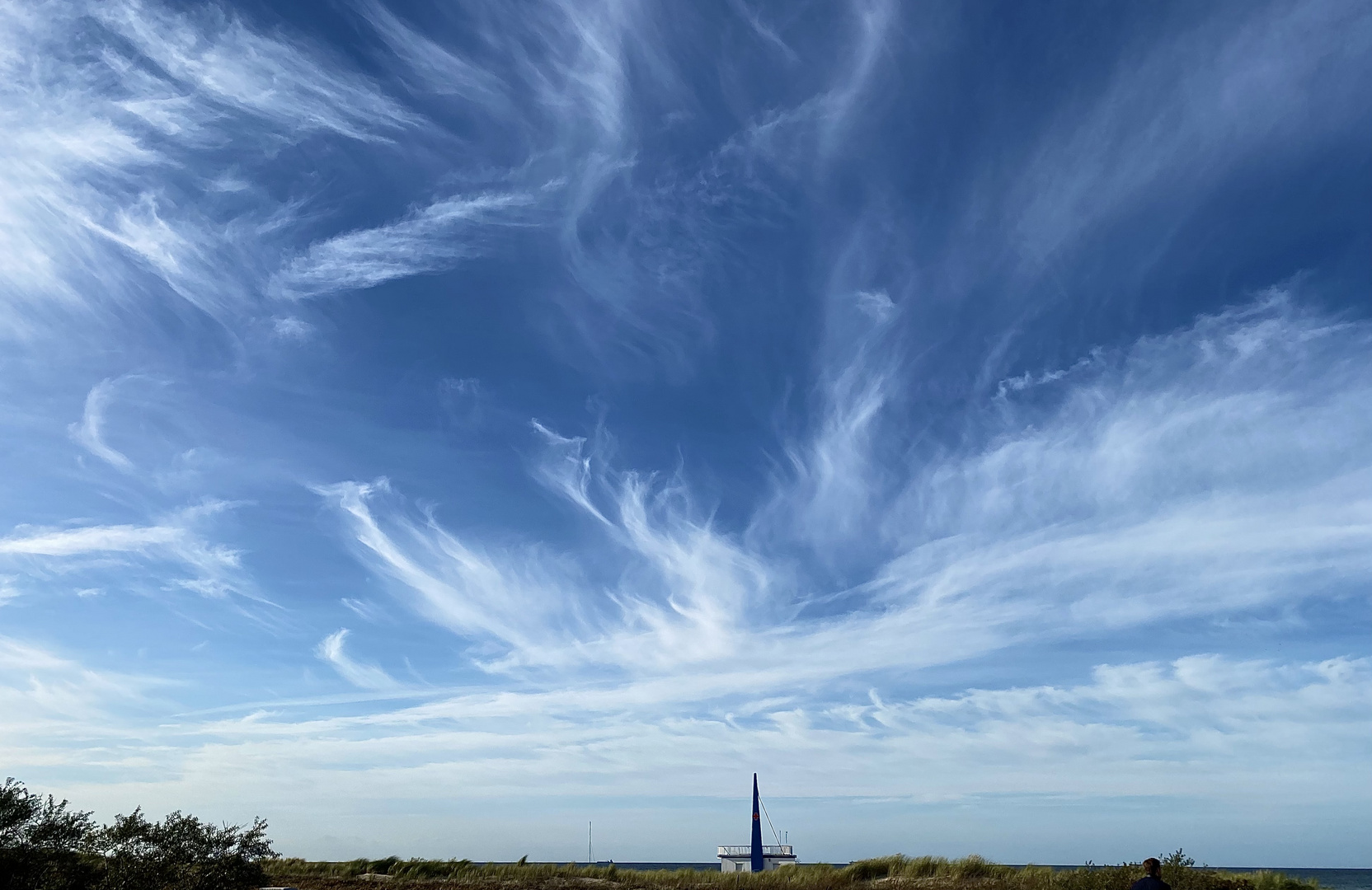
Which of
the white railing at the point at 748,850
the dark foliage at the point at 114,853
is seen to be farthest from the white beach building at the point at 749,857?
the dark foliage at the point at 114,853

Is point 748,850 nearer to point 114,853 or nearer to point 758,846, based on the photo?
point 758,846

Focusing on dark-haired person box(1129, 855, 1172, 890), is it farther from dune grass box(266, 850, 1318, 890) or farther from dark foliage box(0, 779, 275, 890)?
dark foliage box(0, 779, 275, 890)

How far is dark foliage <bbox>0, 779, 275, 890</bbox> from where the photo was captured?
20094 mm

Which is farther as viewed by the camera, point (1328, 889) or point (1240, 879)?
point (1328, 889)

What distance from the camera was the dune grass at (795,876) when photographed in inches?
944

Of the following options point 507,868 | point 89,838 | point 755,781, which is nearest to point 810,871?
point 755,781

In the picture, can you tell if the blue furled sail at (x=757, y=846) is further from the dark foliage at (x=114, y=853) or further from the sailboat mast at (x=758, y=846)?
the dark foliage at (x=114, y=853)

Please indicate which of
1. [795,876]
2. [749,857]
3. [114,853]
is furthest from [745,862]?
[114,853]

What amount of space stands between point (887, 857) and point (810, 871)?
11.0ft

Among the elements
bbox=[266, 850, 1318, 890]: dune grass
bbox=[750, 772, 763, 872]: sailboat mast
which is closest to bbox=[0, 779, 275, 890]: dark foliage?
bbox=[266, 850, 1318, 890]: dune grass

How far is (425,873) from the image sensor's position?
44094 millimetres

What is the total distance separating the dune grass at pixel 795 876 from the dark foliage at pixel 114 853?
16732 millimetres

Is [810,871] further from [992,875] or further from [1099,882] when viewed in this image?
[1099,882]

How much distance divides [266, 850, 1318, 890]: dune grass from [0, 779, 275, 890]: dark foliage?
659 inches
